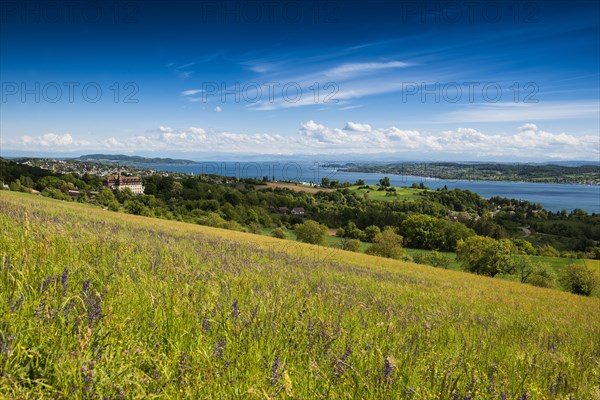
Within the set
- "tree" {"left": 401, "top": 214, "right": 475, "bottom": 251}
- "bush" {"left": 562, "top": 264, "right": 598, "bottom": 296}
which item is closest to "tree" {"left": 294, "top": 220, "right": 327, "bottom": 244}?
"tree" {"left": 401, "top": 214, "right": 475, "bottom": 251}

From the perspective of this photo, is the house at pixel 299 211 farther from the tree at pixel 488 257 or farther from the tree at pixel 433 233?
the tree at pixel 488 257

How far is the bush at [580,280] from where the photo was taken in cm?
4966

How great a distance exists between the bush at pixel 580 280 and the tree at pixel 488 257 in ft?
30.4

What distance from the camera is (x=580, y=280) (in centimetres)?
5006

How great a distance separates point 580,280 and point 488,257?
13521mm

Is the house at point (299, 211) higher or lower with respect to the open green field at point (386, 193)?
lower

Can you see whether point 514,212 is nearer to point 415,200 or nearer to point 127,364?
point 415,200

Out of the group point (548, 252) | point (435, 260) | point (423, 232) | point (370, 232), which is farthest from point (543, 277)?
point (370, 232)

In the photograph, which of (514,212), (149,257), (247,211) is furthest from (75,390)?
(514,212)

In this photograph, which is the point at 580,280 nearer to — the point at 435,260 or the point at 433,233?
the point at 435,260

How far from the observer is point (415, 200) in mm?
Answer: 162750

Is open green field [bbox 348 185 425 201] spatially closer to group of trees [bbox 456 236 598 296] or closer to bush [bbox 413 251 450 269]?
bush [bbox 413 251 450 269]

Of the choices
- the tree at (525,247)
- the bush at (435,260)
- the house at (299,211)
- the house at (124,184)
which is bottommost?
the tree at (525,247)

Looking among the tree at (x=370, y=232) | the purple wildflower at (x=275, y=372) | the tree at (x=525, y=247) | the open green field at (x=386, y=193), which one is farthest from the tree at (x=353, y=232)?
the purple wildflower at (x=275, y=372)
